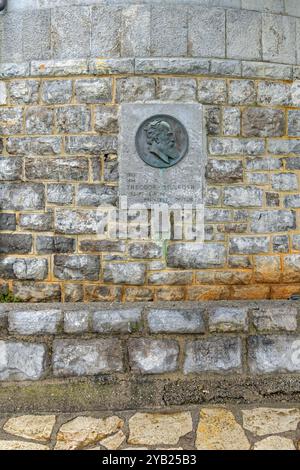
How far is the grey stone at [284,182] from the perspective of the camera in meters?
4.34

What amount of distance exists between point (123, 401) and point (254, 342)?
3.25ft

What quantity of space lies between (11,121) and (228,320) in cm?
244

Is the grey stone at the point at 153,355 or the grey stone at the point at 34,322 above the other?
the grey stone at the point at 34,322

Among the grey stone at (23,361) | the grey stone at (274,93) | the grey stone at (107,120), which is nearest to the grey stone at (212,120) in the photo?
the grey stone at (274,93)

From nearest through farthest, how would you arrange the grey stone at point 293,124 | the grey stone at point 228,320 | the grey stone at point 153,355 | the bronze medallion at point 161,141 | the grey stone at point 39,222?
the grey stone at point 153,355 < the grey stone at point 228,320 < the bronze medallion at point 161,141 < the grey stone at point 39,222 < the grey stone at point 293,124

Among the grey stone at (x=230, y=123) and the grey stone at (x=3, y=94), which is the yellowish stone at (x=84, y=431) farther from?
the grey stone at (x=3, y=94)

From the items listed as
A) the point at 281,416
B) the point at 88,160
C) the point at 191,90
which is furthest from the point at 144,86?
the point at 281,416

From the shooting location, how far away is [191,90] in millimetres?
4227

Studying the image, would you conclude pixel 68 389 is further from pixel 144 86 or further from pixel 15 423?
pixel 144 86

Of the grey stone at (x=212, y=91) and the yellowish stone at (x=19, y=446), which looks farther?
the grey stone at (x=212, y=91)

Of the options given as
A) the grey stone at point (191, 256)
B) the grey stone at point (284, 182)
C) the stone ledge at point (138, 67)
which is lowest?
the grey stone at point (191, 256)

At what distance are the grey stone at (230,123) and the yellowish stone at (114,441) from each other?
2.53 metres

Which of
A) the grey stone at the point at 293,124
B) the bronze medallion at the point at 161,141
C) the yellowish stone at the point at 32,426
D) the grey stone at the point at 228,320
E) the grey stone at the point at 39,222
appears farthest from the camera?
the grey stone at the point at 293,124

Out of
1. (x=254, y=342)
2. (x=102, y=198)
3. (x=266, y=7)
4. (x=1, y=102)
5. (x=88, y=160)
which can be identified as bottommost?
(x=254, y=342)
